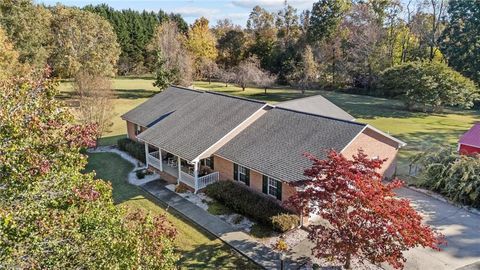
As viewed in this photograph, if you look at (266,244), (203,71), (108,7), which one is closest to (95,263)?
(266,244)

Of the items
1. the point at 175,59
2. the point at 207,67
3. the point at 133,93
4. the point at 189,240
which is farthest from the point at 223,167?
the point at 207,67

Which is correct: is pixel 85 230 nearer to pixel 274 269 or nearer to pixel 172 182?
pixel 274 269

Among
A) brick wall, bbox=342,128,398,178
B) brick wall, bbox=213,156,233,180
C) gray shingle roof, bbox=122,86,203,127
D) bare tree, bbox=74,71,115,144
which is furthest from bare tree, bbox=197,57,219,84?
brick wall, bbox=342,128,398,178

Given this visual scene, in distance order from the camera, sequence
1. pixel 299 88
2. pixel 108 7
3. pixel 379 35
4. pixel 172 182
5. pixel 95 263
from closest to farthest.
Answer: pixel 95 263 < pixel 172 182 < pixel 379 35 < pixel 299 88 < pixel 108 7

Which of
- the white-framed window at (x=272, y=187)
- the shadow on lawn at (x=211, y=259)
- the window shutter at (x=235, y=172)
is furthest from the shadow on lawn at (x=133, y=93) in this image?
the shadow on lawn at (x=211, y=259)

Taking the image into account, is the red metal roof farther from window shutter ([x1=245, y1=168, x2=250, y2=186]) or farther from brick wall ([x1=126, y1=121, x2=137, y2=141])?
brick wall ([x1=126, y1=121, x2=137, y2=141])

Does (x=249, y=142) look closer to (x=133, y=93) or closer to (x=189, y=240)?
(x=189, y=240)

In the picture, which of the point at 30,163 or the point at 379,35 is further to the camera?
the point at 379,35
